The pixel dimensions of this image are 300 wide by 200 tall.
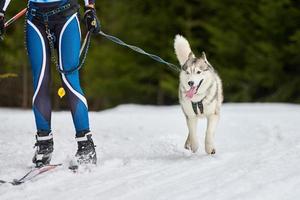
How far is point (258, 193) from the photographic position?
3.20m

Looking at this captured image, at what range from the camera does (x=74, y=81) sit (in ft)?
14.3

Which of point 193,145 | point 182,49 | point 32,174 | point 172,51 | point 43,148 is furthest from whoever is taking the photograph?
point 172,51

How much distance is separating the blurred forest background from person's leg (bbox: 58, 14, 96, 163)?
9.73 meters

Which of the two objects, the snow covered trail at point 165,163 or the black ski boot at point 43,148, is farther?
the black ski boot at point 43,148

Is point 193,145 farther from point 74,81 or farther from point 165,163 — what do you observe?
point 74,81

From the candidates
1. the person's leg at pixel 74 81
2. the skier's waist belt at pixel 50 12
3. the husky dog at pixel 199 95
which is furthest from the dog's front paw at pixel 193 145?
the skier's waist belt at pixel 50 12

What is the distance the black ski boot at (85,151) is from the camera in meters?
4.28

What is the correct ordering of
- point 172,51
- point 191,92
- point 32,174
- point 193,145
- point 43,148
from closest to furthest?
point 32,174, point 43,148, point 191,92, point 193,145, point 172,51

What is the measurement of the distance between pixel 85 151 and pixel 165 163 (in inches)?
26.6

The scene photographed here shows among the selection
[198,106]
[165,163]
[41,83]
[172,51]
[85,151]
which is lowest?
[165,163]

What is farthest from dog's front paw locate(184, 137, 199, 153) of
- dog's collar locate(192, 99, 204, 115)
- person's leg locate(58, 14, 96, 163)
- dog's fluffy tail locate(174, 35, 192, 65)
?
person's leg locate(58, 14, 96, 163)

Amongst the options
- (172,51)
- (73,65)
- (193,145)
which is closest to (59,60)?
(73,65)

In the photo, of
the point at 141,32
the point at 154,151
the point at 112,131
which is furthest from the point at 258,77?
the point at 154,151

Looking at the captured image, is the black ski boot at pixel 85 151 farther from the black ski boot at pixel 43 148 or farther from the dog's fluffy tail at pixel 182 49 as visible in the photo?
the dog's fluffy tail at pixel 182 49
